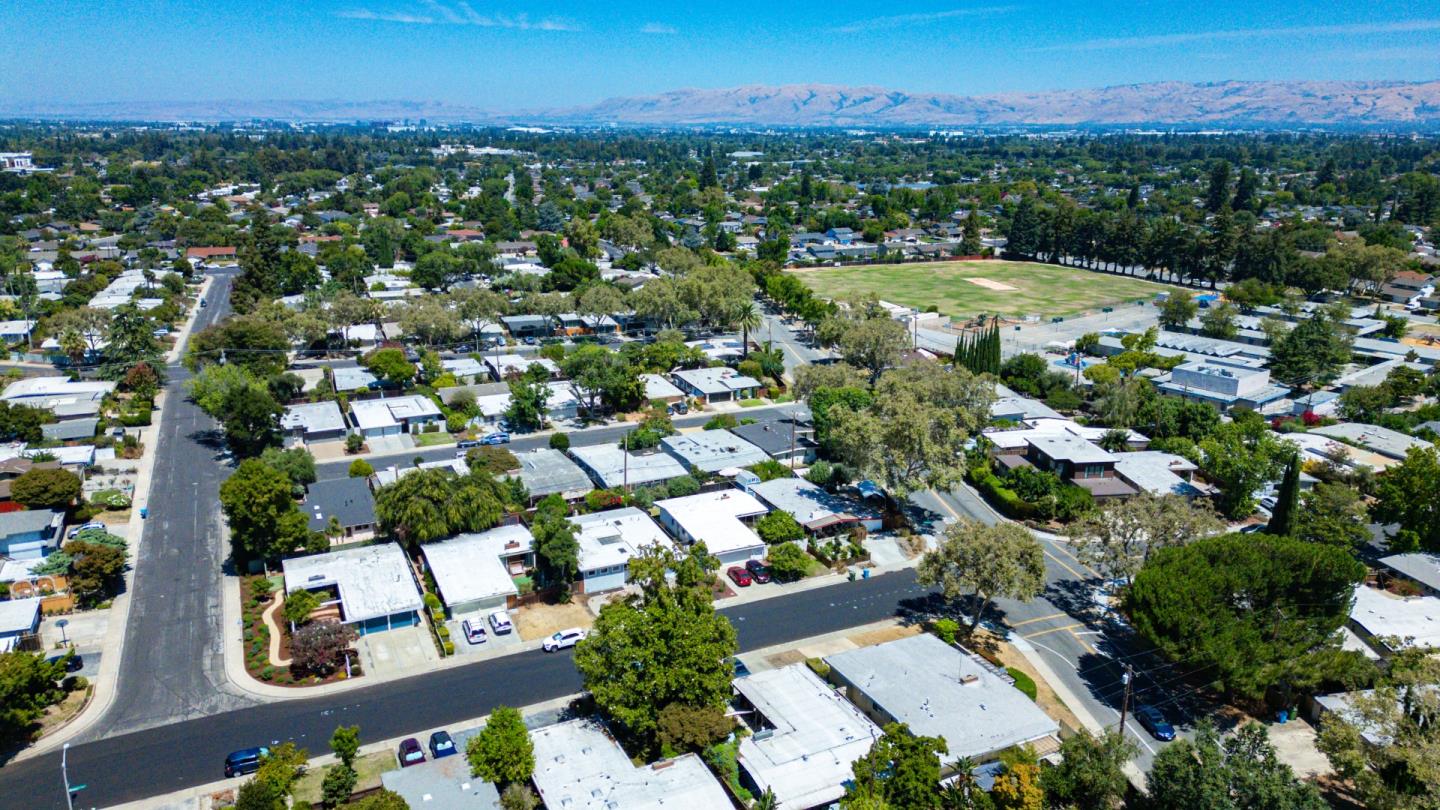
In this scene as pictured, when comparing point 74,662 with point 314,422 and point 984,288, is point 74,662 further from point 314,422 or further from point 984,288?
point 984,288

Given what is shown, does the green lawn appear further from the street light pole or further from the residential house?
the street light pole

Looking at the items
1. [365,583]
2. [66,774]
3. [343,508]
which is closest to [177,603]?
[365,583]

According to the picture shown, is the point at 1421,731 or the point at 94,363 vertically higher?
the point at 1421,731

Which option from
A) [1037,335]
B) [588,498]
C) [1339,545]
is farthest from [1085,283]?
[588,498]

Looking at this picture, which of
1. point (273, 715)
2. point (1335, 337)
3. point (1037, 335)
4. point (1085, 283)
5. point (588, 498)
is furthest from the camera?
point (1085, 283)

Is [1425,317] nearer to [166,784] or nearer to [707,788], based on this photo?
[707,788]
